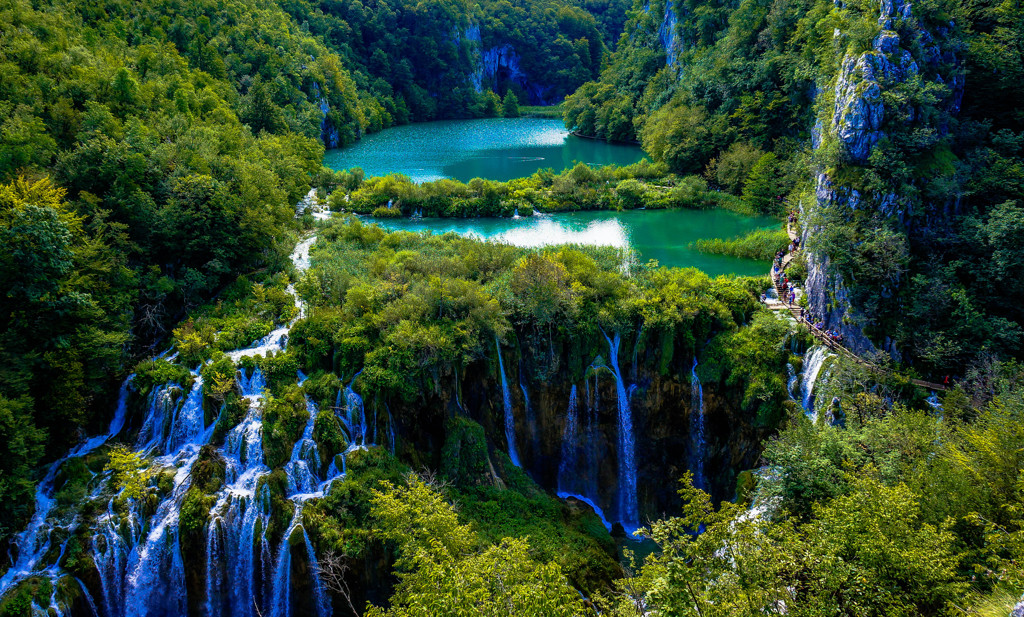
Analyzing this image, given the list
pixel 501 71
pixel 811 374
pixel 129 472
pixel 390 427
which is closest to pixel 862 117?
pixel 811 374

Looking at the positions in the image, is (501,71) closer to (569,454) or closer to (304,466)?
(569,454)

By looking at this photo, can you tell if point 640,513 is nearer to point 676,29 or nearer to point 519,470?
point 519,470

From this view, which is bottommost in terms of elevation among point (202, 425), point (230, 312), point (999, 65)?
point (202, 425)

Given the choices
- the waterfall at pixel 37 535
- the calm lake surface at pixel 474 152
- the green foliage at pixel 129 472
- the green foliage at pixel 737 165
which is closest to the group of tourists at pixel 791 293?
the green foliage at pixel 737 165

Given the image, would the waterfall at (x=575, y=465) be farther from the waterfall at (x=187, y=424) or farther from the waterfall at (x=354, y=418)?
the waterfall at (x=187, y=424)

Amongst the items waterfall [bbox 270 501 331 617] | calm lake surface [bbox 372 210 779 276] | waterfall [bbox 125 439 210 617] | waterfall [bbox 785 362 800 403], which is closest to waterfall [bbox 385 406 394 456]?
waterfall [bbox 270 501 331 617]

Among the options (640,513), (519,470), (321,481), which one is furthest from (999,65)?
(321,481)

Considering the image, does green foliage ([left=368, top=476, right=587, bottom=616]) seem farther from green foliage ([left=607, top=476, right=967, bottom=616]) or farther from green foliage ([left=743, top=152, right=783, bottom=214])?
green foliage ([left=743, top=152, right=783, bottom=214])
